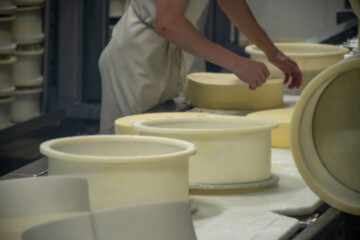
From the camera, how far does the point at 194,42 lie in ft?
7.55

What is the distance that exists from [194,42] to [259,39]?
16.3 inches

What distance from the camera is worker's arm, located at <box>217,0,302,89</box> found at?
2580 mm

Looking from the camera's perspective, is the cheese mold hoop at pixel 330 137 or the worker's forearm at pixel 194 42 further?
the worker's forearm at pixel 194 42

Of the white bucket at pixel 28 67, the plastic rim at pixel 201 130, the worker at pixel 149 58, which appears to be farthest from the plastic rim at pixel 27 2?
the plastic rim at pixel 201 130

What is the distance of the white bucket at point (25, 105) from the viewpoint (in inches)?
169

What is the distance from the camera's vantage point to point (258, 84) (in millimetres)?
2318

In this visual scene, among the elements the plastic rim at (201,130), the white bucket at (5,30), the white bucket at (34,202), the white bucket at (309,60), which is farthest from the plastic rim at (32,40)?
the white bucket at (34,202)

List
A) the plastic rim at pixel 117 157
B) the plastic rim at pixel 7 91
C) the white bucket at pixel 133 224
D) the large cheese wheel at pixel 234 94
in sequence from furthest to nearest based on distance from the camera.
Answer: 1. the plastic rim at pixel 7 91
2. the large cheese wheel at pixel 234 94
3. the plastic rim at pixel 117 157
4. the white bucket at pixel 133 224

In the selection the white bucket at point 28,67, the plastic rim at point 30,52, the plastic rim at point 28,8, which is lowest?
the white bucket at point 28,67

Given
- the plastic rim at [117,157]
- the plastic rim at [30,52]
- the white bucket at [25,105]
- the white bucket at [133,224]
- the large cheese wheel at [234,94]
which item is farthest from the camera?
the white bucket at [25,105]

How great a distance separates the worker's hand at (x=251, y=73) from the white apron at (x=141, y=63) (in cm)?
35

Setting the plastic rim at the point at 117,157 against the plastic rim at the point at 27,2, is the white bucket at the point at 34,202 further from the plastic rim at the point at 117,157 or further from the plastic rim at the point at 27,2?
the plastic rim at the point at 27,2

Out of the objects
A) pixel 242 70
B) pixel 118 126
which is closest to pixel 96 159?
pixel 118 126

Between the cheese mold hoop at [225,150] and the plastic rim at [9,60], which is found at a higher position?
the cheese mold hoop at [225,150]
